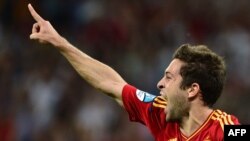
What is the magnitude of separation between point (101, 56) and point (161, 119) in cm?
379

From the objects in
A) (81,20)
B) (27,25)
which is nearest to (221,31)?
(81,20)

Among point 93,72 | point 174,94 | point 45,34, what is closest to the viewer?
point 174,94

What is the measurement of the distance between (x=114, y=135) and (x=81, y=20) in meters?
1.80

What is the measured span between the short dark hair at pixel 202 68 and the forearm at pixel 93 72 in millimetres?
504

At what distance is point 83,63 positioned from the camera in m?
A: 4.65

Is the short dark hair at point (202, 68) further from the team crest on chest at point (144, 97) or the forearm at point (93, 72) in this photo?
the forearm at point (93, 72)

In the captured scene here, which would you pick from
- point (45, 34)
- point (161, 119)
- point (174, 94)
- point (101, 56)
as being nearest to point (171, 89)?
point (174, 94)

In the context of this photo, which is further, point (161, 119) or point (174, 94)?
point (161, 119)

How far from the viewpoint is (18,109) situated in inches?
308

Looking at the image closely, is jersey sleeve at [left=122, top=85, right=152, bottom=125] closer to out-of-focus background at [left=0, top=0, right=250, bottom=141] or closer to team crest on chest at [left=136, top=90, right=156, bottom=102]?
team crest on chest at [left=136, top=90, right=156, bottom=102]

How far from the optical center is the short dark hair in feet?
14.2

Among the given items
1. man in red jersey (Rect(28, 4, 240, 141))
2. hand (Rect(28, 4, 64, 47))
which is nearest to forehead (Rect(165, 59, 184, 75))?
man in red jersey (Rect(28, 4, 240, 141))

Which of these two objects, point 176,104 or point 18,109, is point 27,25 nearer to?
point 18,109

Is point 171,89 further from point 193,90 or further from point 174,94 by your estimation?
point 193,90
